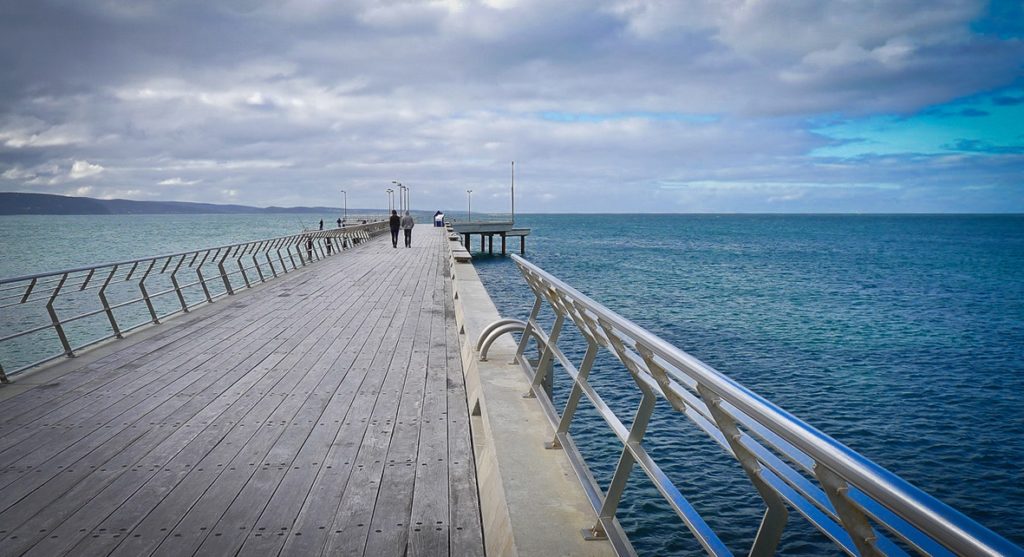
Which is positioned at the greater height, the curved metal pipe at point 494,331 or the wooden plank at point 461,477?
the curved metal pipe at point 494,331

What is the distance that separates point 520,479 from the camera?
3.40 metres

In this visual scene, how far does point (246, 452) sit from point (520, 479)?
2293 mm

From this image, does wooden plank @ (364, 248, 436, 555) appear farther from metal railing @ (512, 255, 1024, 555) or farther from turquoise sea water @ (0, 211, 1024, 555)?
turquoise sea water @ (0, 211, 1024, 555)

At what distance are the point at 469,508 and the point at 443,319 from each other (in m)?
6.78

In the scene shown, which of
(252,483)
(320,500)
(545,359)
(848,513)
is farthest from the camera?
(545,359)

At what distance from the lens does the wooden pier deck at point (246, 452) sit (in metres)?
3.51

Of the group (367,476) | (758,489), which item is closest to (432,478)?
(367,476)

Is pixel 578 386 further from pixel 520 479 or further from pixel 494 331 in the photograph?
pixel 494 331

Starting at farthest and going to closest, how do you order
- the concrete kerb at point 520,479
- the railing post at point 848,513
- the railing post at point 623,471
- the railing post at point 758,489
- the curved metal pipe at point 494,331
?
1. the curved metal pipe at point 494,331
2. the concrete kerb at point 520,479
3. the railing post at point 623,471
4. the railing post at point 758,489
5. the railing post at point 848,513

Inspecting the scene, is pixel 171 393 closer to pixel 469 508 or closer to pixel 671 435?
pixel 469 508

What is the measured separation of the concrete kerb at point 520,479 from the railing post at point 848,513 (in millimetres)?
1537

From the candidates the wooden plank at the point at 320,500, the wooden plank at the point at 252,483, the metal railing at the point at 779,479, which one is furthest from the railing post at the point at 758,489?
the wooden plank at the point at 252,483

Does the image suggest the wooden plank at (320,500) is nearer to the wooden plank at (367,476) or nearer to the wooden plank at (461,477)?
the wooden plank at (367,476)

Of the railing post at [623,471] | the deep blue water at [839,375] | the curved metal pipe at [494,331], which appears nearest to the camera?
the railing post at [623,471]
